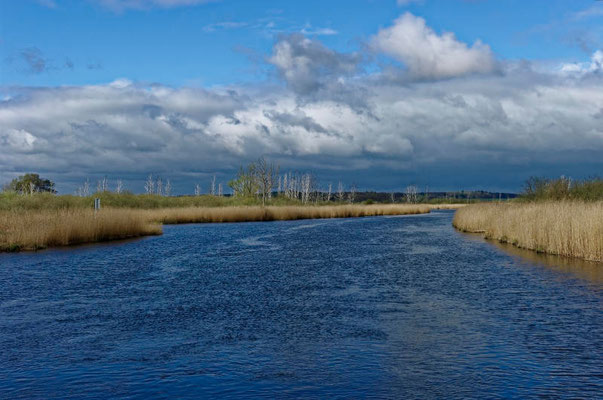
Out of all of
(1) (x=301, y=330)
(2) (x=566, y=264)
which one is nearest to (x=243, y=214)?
(2) (x=566, y=264)

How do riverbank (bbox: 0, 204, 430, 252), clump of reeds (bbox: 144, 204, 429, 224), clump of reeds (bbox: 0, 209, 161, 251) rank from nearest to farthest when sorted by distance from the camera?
clump of reeds (bbox: 0, 209, 161, 251)
riverbank (bbox: 0, 204, 430, 252)
clump of reeds (bbox: 144, 204, 429, 224)

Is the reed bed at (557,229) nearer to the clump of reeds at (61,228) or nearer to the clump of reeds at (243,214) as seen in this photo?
the clump of reeds at (61,228)

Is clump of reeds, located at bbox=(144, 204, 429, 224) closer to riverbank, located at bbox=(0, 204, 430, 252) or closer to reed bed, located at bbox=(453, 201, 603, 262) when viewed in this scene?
riverbank, located at bbox=(0, 204, 430, 252)

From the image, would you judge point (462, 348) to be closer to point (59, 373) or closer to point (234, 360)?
point (234, 360)

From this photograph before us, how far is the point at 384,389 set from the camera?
22.0 ft

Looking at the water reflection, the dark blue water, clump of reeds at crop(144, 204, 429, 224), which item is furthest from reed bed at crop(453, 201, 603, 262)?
clump of reeds at crop(144, 204, 429, 224)

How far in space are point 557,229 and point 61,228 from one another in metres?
20.6

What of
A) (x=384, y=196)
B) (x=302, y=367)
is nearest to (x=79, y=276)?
(x=302, y=367)

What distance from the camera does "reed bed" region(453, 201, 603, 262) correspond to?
18984mm

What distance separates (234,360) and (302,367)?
3.33ft

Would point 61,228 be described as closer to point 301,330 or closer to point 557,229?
point 301,330

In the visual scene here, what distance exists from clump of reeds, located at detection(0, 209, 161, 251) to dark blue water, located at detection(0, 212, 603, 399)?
5517 millimetres

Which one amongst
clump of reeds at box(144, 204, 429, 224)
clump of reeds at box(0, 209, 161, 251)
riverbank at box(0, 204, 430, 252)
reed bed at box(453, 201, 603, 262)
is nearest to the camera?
reed bed at box(453, 201, 603, 262)

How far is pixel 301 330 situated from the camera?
9703 mm
